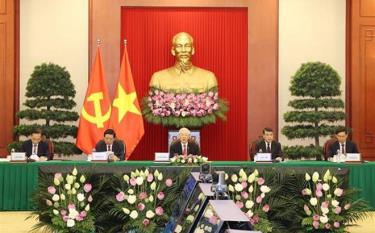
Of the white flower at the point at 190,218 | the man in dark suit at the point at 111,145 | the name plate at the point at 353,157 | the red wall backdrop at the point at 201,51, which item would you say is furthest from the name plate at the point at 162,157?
the white flower at the point at 190,218

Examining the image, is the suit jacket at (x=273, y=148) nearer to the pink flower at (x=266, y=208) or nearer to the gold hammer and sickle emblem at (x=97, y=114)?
the gold hammer and sickle emblem at (x=97, y=114)

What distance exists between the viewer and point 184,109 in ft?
37.6

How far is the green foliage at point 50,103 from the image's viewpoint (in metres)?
11.2

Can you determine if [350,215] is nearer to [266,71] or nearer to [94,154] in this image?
[94,154]

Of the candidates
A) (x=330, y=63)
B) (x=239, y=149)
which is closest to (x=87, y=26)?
(x=239, y=149)

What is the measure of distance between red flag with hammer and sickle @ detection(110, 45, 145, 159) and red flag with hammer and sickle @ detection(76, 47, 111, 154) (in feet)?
0.50

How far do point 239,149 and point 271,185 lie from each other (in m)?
6.50

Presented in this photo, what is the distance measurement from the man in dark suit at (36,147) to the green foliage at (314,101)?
151 inches

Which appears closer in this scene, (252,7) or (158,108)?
(158,108)

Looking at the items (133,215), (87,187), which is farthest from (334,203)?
(87,187)

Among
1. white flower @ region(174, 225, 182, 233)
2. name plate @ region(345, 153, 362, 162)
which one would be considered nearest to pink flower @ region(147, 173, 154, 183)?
white flower @ region(174, 225, 182, 233)

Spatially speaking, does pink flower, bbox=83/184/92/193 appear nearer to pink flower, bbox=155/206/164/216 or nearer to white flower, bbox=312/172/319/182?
pink flower, bbox=155/206/164/216

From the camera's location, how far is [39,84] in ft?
36.8

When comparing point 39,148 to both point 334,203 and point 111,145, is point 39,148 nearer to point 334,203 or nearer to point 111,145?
point 111,145
